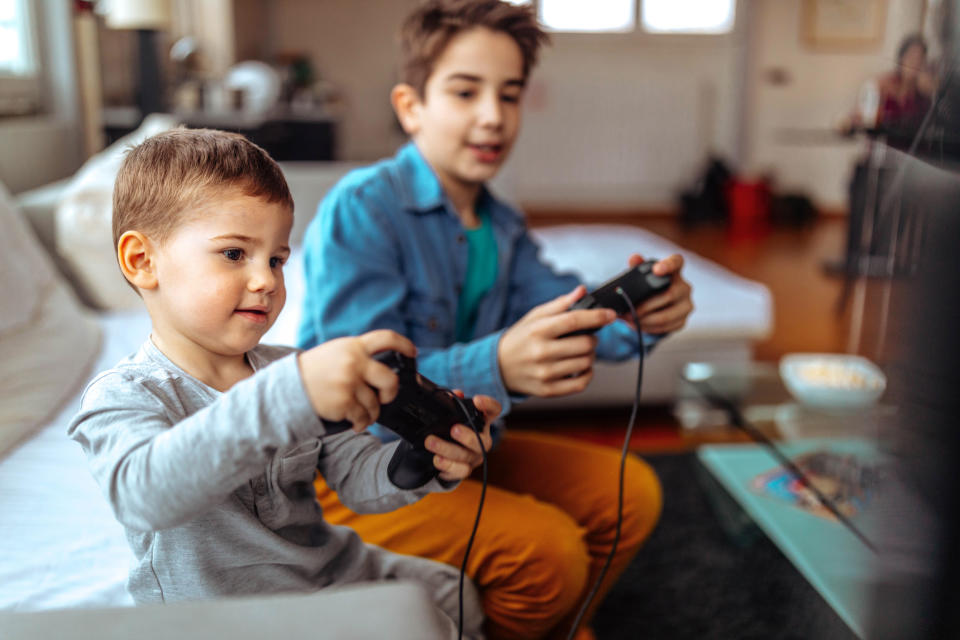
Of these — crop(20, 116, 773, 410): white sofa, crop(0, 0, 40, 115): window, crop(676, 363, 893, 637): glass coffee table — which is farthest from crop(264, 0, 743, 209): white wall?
crop(676, 363, 893, 637): glass coffee table

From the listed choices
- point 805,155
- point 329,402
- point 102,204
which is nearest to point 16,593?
point 329,402

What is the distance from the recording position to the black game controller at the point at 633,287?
0.76 metres

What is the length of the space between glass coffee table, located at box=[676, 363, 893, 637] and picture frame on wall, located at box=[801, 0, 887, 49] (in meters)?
3.97

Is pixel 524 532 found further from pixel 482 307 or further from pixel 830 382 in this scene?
pixel 830 382

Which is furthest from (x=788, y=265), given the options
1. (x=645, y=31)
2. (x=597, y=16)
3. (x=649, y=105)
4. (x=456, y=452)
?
(x=456, y=452)

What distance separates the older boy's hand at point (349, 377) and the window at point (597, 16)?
4925mm

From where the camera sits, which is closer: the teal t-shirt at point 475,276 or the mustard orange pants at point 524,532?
the mustard orange pants at point 524,532

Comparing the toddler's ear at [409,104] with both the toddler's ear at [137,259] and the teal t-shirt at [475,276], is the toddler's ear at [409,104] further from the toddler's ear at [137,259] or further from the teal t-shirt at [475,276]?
the toddler's ear at [137,259]

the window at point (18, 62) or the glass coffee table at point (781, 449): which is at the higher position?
the window at point (18, 62)

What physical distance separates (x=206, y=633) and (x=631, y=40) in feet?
17.2

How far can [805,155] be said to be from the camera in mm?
5312

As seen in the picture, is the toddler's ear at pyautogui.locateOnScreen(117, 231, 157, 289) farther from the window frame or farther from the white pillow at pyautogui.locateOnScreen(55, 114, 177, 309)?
the window frame

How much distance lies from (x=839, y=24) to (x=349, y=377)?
18.1ft

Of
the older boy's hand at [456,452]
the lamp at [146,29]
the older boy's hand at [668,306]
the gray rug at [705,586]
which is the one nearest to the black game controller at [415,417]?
the older boy's hand at [456,452]
